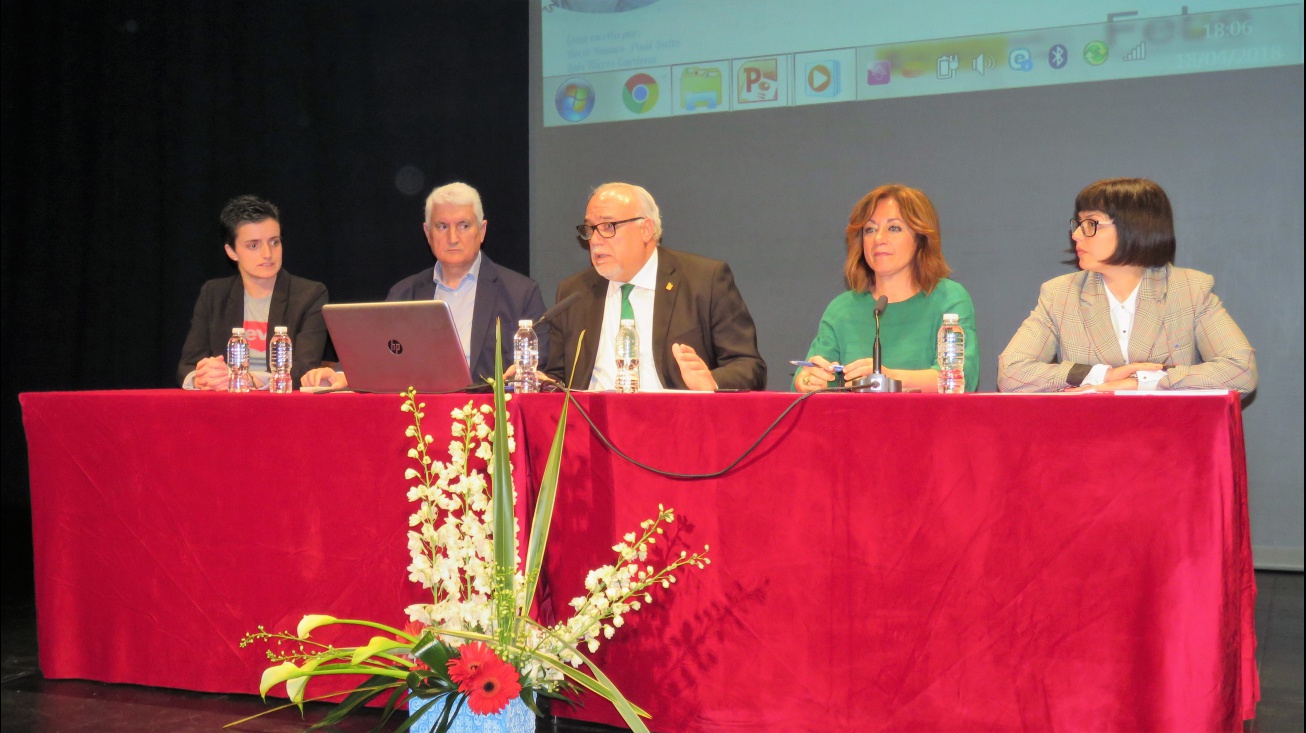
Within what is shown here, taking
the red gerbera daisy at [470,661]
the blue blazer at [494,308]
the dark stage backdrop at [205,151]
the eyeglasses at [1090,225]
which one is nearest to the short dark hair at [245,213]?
the blue blazer at [494,308]

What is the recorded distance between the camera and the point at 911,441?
184cm

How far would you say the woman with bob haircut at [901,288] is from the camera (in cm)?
285

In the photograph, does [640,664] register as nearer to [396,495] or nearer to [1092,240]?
[396,495]

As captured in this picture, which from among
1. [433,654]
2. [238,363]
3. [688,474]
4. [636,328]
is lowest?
[433,654]

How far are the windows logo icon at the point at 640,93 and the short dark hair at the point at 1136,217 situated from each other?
2.15 meters

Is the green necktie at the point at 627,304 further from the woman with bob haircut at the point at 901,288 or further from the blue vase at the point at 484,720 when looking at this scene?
the blue vase at the point at 484,720

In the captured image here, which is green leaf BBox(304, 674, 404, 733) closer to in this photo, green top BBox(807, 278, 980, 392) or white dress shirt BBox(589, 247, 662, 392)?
white dress shirt BBox(589, 247, 662, 392)

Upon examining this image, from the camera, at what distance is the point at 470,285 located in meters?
3.57

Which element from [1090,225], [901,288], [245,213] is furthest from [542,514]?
[245,213]

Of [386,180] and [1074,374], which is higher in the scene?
[386,180]

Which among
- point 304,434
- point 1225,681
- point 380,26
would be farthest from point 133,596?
point 380,26

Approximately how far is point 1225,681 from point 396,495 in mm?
1498

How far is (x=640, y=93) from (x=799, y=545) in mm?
2945

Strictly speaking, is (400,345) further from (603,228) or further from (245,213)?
(245,213)
